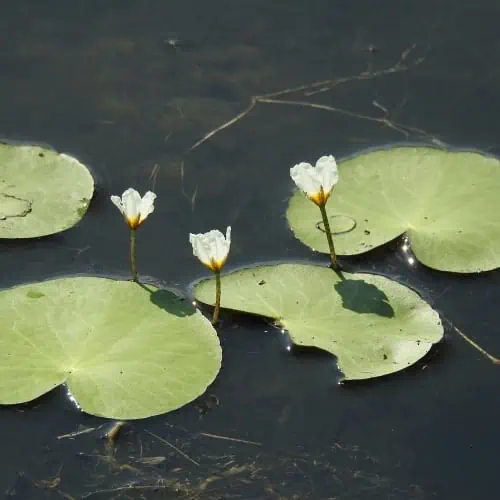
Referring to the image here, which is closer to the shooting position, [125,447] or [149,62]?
[125,447]

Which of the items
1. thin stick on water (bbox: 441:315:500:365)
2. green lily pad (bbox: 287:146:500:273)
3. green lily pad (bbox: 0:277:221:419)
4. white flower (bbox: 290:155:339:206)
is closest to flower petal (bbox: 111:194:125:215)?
green lily pad (bbox: 0:277:221:419)

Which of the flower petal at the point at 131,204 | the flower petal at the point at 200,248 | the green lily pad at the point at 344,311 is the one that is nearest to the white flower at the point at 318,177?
the green lily pad at the point at 344,311

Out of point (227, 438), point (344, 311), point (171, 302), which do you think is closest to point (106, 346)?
point (171, 302)

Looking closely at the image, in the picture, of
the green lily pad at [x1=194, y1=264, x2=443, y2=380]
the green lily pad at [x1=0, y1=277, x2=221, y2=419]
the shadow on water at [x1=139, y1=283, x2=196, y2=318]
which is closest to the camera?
the green lily pad at [x1=0, y1=277, x2=221, y2=419]

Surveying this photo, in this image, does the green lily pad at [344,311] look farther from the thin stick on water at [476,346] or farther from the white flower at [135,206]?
the white flower at [135,206]

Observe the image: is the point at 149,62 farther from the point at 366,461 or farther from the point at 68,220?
the point at 366,461

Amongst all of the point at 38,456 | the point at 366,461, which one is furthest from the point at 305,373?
the point at 38,456

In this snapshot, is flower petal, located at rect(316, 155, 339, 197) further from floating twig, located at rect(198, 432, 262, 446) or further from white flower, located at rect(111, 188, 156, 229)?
floating twig, located at rect(198, 432, 262, 446)
